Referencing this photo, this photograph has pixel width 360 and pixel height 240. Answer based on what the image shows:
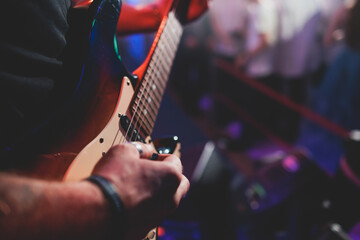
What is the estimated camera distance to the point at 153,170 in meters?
0.46

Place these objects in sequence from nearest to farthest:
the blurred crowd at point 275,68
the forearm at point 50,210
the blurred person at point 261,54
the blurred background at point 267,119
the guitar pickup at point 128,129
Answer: the forearm at point 50,210, the guitar pickup at point 128,129, the blurred background at point 267,119, the blurred crowd at point 275,68, the blurred person at point 261,54

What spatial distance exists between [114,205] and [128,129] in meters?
0.25

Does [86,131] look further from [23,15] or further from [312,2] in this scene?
[312,2]

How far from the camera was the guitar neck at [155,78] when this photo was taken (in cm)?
68

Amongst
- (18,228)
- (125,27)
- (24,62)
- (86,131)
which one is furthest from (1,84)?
(125,27)

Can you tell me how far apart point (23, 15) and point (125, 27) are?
641mm

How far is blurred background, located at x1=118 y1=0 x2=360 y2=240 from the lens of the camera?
1389 mm

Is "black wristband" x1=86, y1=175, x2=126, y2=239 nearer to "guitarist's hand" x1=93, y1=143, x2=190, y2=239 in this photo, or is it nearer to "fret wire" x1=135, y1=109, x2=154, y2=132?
"guitarist's hand" x1=93, y1=143, x2=190, y2=239

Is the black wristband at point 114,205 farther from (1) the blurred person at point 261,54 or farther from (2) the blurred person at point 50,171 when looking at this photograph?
(1) the blurred person at point 261,54

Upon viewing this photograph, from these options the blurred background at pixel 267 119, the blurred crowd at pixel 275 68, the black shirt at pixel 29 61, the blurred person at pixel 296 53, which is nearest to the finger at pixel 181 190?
the blurred background at pixel 267 119

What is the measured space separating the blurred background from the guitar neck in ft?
0.19

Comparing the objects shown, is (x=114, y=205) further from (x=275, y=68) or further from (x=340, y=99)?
(x=275, y=68)

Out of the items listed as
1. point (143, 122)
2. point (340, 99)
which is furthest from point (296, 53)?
point (143, 122)

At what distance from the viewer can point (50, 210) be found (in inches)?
13.9
